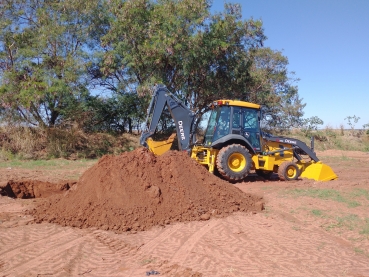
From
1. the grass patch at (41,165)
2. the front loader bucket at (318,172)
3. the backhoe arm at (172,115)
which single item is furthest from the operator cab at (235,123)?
the grass patch at (41,165)

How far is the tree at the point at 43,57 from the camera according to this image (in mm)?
17047

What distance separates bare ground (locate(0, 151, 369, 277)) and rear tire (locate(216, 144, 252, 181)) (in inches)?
106

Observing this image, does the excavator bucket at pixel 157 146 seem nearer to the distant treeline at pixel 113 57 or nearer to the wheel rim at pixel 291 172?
the wheel rim at pixel 291 172

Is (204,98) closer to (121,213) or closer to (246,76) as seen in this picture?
(246,76)

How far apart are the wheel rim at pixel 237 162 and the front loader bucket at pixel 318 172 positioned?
276cm

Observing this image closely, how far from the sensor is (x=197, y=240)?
6035mm

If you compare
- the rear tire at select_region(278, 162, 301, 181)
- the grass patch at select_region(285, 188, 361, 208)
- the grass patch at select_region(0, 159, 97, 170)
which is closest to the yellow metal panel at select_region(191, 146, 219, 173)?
the rear tire at select_region(278, 162, 301, 181)

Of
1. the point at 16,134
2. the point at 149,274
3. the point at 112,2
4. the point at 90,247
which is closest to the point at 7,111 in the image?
the point at 16,134

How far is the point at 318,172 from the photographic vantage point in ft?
39.9

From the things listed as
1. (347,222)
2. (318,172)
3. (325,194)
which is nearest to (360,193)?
(325,194)

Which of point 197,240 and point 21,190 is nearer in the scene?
point 197,240

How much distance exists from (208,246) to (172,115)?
636 centimetres

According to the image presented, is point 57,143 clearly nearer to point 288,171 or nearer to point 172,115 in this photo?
point 172,115

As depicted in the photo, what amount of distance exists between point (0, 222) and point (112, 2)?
14937mm
